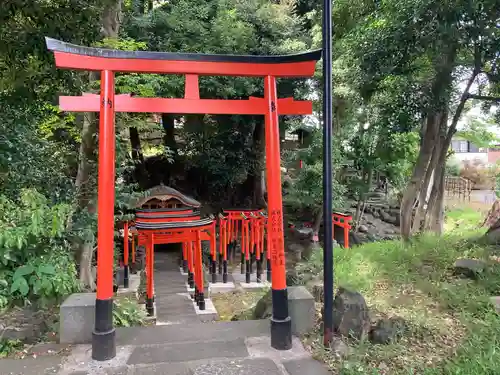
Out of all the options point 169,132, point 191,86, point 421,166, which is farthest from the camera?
point 169,132

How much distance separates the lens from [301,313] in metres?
3.99

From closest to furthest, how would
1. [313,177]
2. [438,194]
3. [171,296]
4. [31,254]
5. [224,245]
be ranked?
[31,254], [438,194], [171,296], [224,245], [313,177]

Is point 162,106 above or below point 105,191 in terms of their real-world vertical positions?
above

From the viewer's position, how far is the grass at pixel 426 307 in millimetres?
3221

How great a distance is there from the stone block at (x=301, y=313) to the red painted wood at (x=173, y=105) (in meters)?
1.96

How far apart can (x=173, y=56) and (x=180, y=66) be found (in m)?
0.11

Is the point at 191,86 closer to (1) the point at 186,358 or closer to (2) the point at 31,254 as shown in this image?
(2) the point at 31,254

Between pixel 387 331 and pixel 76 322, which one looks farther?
pixel 76 322

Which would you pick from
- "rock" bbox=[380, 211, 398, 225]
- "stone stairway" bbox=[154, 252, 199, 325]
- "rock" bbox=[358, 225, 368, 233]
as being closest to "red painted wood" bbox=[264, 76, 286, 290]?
"stone stairway" bbox=[154, 252, 199, 325]

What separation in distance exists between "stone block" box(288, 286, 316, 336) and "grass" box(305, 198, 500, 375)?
4.3 inches

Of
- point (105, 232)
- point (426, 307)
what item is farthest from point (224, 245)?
point (105, 232)

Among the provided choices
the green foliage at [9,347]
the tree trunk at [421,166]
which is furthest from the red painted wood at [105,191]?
the tree trunk at [421,166]

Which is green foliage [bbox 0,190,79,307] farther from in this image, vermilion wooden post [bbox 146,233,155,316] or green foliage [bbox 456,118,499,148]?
green foliage [bbox 456,118,499,148]

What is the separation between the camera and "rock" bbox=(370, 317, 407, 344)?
11.9 ft
